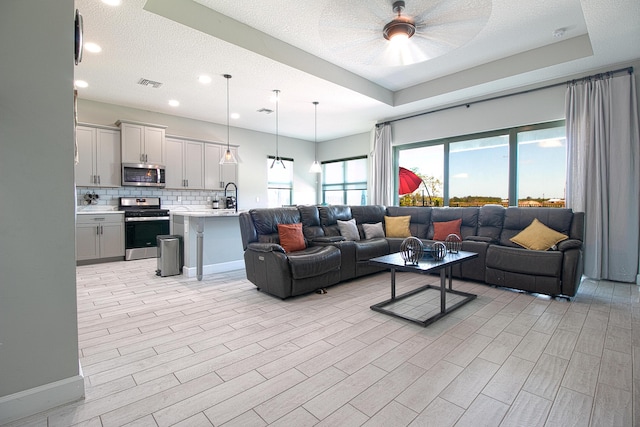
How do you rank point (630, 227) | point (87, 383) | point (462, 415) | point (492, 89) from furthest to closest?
1. point (492, 89)
2. point (630, 227)
3. point (87, 383)
4. point (462, 415)

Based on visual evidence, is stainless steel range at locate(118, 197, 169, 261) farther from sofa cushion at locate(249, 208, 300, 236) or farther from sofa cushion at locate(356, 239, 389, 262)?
sofa cushion at locate(356, 239, 389, 262)

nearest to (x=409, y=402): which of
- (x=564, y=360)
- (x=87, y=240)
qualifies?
(x=564, y=360)

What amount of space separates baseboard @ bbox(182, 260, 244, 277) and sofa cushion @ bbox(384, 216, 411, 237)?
8.59ft

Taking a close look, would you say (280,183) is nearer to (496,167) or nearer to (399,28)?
(496,167)

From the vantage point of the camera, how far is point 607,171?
4.09 m

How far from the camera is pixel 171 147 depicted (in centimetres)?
621

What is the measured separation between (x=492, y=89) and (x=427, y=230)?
101 inches

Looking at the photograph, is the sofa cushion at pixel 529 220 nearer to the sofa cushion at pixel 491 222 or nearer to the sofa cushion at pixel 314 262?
the sofa cushion at pixel 491 222

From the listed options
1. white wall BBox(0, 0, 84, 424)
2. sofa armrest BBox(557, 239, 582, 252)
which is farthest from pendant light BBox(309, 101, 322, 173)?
white wall BBox(0, 0, 84, 424)

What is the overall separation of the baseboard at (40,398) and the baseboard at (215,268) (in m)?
2.80

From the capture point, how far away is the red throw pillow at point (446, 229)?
15.5ft

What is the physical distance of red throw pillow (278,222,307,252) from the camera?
12.7ft

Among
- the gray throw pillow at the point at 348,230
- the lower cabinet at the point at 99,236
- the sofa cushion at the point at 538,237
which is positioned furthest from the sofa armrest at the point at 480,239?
the lower cabinet at the point at 99,236

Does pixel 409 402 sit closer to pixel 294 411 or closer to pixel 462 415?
pixel 462 415
